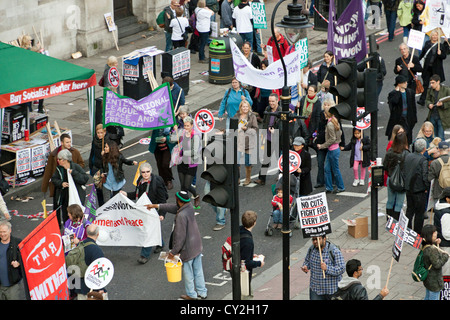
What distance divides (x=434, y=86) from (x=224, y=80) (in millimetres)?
6886

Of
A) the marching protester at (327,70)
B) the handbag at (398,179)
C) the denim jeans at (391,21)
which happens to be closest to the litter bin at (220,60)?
the marching protester at (327,70)

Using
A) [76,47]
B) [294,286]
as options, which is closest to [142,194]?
[294,286]

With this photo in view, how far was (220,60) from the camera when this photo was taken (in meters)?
23.6

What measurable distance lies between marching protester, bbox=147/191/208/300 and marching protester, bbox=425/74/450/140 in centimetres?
766

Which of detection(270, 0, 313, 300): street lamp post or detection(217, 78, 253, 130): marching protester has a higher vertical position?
detection(270, 0, 313, 300): street lamp post

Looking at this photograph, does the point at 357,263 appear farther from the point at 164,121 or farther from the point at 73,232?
the point at 164,121

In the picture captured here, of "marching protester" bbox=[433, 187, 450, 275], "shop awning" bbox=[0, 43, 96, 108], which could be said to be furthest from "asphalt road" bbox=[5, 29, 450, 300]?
"marching protester" bbox=[433, 187, 450, 275]

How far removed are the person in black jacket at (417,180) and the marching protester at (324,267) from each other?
3.21 metres

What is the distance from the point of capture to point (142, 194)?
14578 millimetres

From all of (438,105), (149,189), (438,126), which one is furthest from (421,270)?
(438,126)

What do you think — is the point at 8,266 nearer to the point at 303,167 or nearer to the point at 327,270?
the point at 327,270

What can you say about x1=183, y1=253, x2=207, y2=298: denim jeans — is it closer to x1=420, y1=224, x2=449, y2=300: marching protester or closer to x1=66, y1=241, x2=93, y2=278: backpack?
x1=66, y1=241, x2=93, y2=278: backpack

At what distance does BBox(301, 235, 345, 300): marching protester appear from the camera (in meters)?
11.9

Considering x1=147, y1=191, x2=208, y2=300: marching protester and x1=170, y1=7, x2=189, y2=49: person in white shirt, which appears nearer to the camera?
x1=147, y1=191, x2=208, y2=300: marching protester
